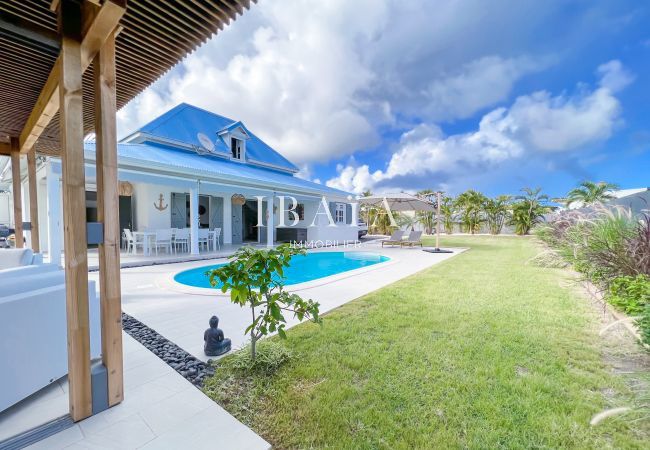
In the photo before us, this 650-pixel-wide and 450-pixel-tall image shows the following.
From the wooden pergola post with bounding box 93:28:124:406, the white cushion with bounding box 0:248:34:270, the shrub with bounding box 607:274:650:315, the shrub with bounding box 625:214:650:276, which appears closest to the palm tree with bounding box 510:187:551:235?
the shrub with bounding box 625:214:650:276

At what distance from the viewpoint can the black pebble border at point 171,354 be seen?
9.95 ft

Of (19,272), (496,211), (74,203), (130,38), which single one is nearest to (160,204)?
(19,272)

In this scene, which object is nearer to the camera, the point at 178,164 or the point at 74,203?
the point at 74,203

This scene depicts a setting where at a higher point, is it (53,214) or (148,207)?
(148,207)

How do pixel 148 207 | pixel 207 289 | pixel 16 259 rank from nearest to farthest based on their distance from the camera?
pixel 16 259 < pixel 207 289 < pixel 148 207

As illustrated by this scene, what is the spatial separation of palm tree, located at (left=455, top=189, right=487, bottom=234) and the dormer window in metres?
23.2

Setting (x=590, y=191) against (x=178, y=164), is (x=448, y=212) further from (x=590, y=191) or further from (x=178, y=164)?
(x=178, y=164)

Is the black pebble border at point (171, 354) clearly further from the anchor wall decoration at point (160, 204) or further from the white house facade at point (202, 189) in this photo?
the anchor wall decoration at point (160, 204)

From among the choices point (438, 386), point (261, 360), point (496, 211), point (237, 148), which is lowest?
point (438, 386)

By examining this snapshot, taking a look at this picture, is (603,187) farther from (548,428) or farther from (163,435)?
(163,435)

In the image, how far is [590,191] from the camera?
23312 mm

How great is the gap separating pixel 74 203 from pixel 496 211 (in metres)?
33.9

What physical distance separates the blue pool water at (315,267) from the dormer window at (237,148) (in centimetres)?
930

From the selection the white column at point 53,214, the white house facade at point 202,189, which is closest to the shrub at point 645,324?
the white house facade at point 202,189
